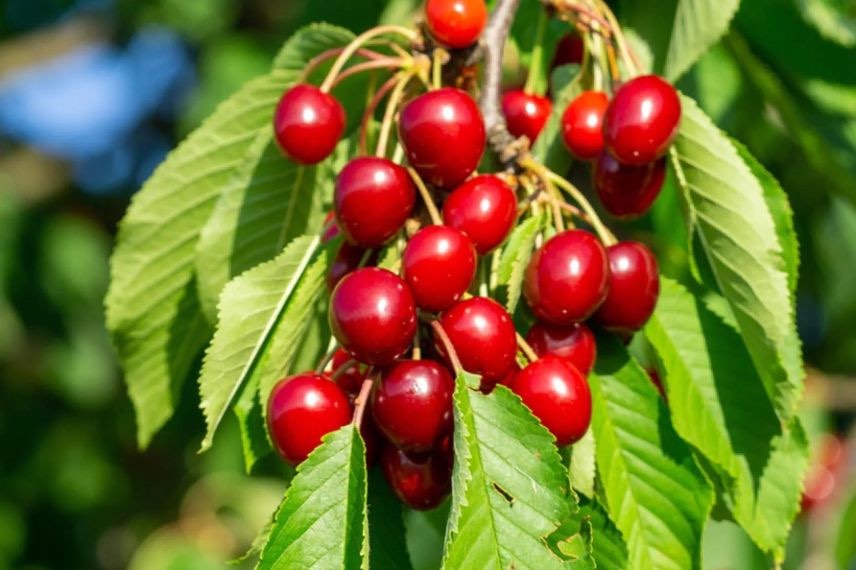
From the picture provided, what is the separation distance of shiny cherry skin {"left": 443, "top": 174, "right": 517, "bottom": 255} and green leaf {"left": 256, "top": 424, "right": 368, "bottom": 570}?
0.29m

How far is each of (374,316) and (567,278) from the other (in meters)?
0.24

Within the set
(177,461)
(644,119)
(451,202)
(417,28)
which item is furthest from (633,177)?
(177,461)

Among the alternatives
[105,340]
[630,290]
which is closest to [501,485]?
[630,290]

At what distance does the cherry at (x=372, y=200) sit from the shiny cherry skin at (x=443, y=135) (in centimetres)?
3

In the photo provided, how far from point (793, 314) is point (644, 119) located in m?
0.30

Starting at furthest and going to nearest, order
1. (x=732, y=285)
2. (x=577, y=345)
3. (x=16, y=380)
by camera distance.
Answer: (x=16, y=380), (x=732, y=285), (x=577, y=345)

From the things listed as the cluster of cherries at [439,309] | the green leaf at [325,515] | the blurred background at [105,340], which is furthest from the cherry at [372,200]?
the blurred background at [105,340]

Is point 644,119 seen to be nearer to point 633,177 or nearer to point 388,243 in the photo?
point 633,177

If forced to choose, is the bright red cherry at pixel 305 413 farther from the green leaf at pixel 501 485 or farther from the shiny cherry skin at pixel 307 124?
the shiny cherry skin at pixel 307 124

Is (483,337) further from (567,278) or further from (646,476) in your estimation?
(646,476)

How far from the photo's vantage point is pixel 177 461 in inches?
227

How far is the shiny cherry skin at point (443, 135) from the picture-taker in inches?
52.5

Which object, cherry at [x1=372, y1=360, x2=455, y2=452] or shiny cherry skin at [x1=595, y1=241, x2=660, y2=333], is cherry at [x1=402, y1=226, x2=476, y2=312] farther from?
shiny cherry skin at [x1=595, y1=241, x2=660, y2=333]

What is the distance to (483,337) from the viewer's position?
4.00 feet
